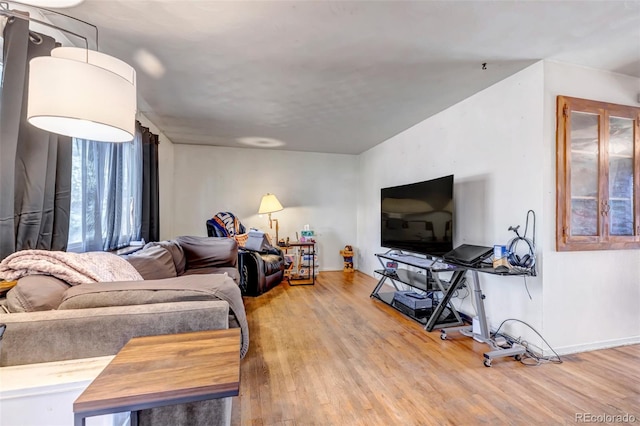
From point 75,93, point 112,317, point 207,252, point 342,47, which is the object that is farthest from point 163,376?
point 207,252

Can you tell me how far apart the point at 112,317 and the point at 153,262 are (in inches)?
60.0

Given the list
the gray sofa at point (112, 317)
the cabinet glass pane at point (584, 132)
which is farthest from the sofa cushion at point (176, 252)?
the cabinet glass pane at point (584, 132)

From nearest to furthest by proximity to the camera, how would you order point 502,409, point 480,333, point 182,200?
point 502,409
point 480,333
point 182,200

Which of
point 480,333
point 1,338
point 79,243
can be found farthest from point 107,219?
Answer: point 480,333

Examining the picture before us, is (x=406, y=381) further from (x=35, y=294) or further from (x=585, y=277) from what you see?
(x=35, y=294)

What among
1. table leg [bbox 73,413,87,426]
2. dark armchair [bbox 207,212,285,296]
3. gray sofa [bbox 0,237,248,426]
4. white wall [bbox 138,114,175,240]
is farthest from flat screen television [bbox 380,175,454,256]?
white wall [bbox 138,114,175,240]

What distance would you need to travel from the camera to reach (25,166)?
1542 millimetres

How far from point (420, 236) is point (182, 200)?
13.0 feet

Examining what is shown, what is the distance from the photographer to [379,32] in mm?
1863

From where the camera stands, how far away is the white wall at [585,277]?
89.4 inches

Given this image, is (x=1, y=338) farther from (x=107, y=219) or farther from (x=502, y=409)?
(x=502, y=409)

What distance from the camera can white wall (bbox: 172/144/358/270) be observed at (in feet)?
16.5

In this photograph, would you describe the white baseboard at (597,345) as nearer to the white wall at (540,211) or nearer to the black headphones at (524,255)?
the white wall at (540,211)

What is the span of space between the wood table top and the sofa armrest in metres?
0.08
